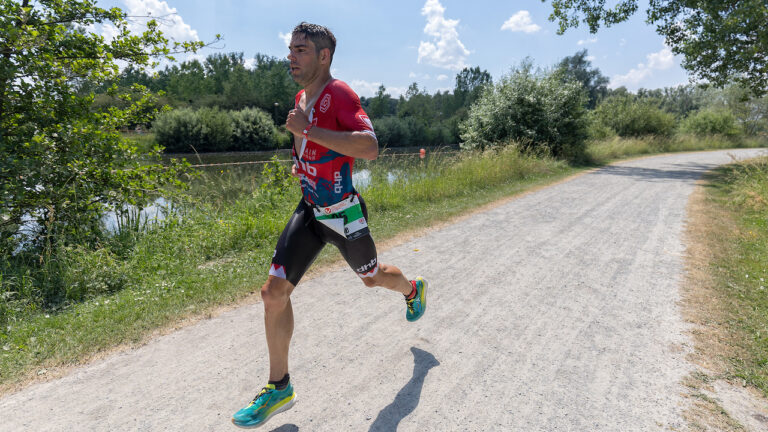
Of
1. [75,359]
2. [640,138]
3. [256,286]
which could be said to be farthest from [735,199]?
[640,138]

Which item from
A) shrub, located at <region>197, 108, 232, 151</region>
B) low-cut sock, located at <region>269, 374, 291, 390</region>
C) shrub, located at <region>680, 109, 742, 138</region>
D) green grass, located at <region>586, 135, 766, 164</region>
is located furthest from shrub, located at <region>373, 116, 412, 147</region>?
low-cut sock, located at <region>269, 374, 291, 390</region>

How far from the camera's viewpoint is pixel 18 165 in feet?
15.7

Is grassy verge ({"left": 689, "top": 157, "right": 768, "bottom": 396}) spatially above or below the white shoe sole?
below

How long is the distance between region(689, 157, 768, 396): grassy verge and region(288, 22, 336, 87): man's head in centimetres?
361

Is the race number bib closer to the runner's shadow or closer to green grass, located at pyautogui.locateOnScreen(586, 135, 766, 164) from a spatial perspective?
the runner's shadow

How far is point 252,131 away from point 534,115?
30.0 metres

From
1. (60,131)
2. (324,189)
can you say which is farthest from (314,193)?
(60,131)

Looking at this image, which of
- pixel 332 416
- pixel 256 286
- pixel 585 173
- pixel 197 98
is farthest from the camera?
pixel 197 98

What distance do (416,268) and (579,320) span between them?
7.03 ft

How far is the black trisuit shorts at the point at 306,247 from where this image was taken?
2623mm

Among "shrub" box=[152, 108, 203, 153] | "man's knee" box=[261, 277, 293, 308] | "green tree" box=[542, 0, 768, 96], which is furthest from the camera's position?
"shrub" box=[152, 108, 203, 153]

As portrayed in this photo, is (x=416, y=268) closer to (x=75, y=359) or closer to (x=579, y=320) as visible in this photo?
(x=579, y=320)

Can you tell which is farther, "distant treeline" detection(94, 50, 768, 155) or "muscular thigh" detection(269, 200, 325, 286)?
"distant treeline" detection(94, 50, 768, 155)

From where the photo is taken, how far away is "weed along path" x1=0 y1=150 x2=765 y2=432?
2.56m
